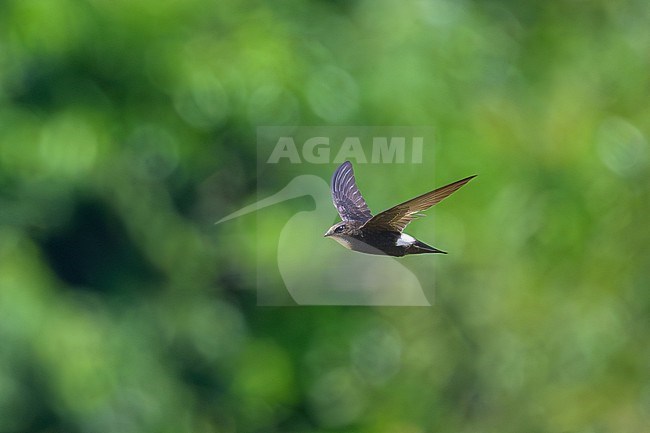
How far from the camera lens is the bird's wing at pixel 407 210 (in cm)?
79

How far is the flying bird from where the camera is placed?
32.5 inches

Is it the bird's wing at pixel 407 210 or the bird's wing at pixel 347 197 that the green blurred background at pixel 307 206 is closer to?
the bird's wing at pixel 347 197

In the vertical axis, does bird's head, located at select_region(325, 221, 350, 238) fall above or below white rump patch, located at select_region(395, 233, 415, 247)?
above

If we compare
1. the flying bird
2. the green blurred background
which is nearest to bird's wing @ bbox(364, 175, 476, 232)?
the flying bird

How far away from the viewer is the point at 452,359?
116 inches

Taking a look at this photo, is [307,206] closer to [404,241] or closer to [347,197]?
[347,197]

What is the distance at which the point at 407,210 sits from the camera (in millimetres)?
852

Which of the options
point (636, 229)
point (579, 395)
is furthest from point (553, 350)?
point (636, 229)

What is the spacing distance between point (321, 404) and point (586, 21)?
1.21 metres

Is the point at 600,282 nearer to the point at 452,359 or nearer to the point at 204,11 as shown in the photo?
the point at 452,359

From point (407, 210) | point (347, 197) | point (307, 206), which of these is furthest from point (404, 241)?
A: point (307, 206)

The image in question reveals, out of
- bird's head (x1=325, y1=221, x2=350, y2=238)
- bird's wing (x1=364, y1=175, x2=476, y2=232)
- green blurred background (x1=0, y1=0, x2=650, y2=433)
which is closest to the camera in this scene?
bird's wing (x1=364, y1=175, x2=476, y2=232)

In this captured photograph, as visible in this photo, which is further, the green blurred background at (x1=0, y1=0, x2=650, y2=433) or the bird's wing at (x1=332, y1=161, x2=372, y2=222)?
the green blurred background at (x1=0, y1=0, x2=650, y2=433)

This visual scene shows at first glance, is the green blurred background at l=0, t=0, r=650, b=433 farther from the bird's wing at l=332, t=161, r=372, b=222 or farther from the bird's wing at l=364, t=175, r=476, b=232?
the bird's wing at l=364, t=175, r=476, b=232
